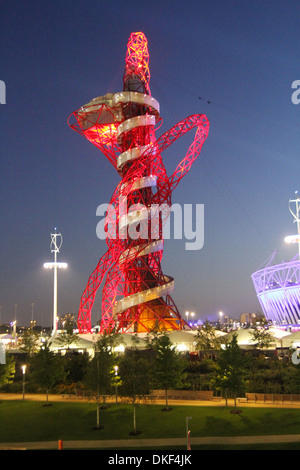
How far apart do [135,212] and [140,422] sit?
33.8 metres

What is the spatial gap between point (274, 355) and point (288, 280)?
38.1 m

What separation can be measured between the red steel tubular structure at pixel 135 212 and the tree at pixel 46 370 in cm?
2110

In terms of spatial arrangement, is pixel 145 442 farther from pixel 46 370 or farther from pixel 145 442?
pixel 46 370

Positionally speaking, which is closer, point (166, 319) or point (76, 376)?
point (76, 376)

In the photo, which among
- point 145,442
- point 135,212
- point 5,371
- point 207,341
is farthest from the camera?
point 135,212

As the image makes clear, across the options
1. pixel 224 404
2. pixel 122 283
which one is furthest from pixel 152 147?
pixel 224 404

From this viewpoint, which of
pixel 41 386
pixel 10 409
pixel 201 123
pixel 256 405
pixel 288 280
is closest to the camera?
pixel 256 405

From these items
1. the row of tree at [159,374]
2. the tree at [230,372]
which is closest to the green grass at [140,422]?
the row of tree at [159,374]

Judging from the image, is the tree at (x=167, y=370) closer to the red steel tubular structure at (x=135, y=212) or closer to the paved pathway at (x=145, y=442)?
the paved pathway at (x=145, y=442)

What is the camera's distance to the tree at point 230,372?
2731cm

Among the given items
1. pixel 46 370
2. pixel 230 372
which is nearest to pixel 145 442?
pixel 230 372

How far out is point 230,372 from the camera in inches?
1095

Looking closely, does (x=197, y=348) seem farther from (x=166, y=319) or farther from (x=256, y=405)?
(x=256, y=405)

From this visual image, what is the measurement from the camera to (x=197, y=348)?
45656 mm
